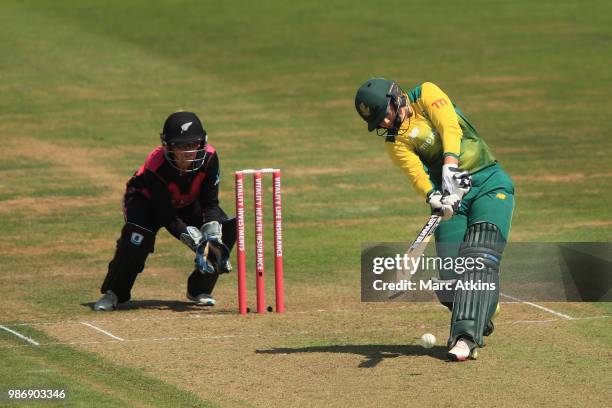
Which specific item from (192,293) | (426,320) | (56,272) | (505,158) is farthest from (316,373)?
(505,158)

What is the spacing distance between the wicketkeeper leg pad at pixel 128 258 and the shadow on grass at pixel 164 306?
145mm

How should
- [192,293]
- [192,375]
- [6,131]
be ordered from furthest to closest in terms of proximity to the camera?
[6,131], [192,293], [192,375]

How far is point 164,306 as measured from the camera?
11.8 meters

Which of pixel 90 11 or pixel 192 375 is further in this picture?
pixel 90 11

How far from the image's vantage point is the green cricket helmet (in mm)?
9609

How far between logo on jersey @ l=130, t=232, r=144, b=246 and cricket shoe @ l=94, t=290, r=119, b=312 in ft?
1.74

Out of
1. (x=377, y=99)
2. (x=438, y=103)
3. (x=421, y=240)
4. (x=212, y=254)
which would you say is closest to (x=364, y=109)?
(x=377, y=99)

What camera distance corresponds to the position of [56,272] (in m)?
13.5

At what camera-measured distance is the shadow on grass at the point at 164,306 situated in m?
11.6

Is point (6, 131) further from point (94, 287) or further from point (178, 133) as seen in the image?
point (178, 133)

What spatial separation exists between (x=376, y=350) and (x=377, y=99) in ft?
6.39

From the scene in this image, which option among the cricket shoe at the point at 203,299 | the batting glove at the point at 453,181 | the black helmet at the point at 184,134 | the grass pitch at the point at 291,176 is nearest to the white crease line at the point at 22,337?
the grass pitch at the point at 291,176

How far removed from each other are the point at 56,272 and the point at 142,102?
9.49 metres

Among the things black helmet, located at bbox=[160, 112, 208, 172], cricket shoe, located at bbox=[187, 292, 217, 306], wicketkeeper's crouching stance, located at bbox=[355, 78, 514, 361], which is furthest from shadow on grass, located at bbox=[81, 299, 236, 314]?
wicketkeeper's crouching stance, located at bbox=[355, 78, 514, 361]
